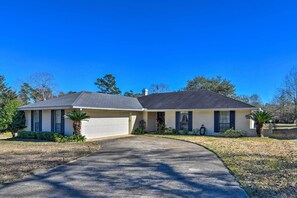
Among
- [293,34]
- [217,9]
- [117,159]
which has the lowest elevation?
[117,159]

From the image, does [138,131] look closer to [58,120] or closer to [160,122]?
[160,122]

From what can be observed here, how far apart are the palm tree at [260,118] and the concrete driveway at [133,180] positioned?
31.8 ft

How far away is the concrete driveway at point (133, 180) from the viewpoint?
487cm

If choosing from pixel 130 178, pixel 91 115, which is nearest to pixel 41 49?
pixel 91 115

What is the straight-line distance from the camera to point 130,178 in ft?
19.9

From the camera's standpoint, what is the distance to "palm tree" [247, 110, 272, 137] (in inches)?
638

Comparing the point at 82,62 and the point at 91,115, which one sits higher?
the point at 82,62

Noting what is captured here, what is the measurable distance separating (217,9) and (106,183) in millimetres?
13928

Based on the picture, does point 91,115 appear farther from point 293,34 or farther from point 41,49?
point 293,34

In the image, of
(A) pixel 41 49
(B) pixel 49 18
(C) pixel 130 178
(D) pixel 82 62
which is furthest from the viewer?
A: (D) pixel 82 62

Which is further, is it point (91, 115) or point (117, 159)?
point (91, 115)

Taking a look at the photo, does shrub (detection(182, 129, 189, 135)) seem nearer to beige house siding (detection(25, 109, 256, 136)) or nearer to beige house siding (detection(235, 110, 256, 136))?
beige house siding (detection(25, 109, 256, 136))

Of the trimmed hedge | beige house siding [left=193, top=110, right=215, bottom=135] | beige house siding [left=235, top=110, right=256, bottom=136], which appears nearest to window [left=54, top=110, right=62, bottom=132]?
the trimmed hedge

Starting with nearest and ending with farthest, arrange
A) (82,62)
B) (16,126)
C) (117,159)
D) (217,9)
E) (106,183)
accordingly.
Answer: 1. (106,183)
2. (117,159)
3. (217,9)
4. (16,126)
5. (82,62)
